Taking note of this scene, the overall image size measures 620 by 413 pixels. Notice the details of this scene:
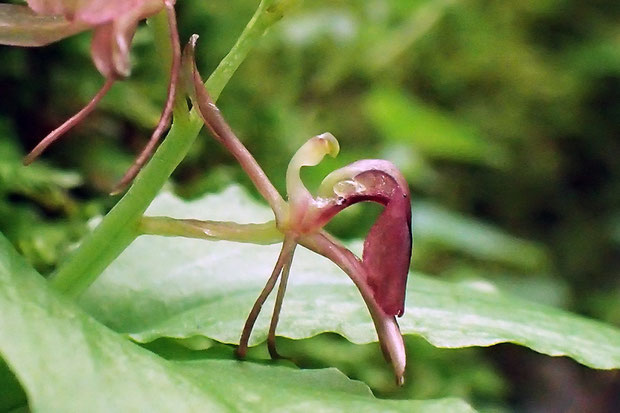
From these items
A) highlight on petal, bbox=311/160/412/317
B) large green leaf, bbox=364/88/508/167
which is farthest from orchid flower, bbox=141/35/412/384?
large green leaf, bbox=364/88/508/167

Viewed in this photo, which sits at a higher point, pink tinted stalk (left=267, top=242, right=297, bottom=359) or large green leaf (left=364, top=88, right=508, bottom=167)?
large green leaf (left=364, top=88, right=508, bottom=167)

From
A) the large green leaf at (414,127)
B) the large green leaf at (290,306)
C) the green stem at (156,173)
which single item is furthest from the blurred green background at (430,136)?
the green stem at (156,173)

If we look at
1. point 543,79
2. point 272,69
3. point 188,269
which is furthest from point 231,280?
point 543,79

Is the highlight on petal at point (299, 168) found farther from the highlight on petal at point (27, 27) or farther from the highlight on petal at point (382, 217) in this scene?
the highlight on petal at point (27, 27)

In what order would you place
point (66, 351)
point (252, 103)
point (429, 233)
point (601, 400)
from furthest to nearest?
1. point (601, 400)
2. point (429, 233)
3. point (252, 103)
4. point (66, 351)

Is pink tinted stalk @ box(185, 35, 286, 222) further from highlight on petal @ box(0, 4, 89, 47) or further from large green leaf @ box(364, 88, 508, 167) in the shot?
large green leaf @ box(364, 88, 508, 167)

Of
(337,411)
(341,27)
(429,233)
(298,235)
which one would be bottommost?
(337,411)

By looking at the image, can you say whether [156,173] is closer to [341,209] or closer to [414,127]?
[341,209]

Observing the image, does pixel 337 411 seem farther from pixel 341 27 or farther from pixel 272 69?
pixel 341 27
